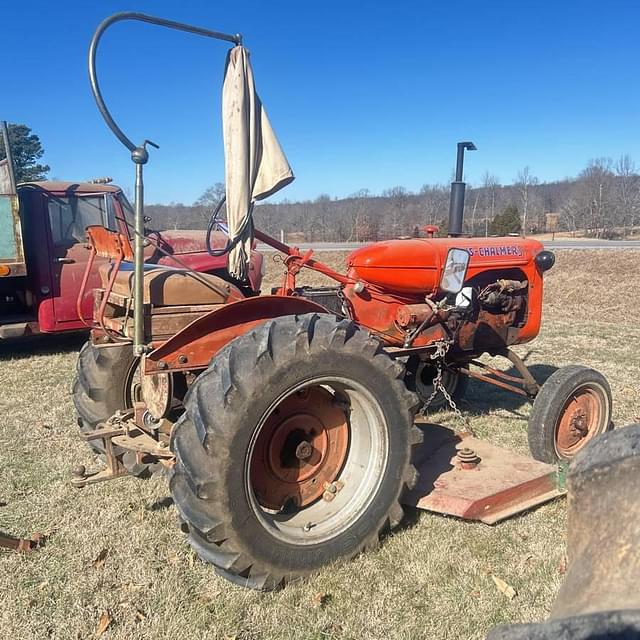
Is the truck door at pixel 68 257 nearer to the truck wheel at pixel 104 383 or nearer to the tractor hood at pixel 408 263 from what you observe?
the truck wheel at pixel 104 383

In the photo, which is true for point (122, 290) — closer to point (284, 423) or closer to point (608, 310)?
point (284, 423)

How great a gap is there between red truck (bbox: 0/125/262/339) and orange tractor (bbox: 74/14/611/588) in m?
3.63

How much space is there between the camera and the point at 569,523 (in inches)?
53.0

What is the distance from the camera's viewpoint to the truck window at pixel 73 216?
7391mm

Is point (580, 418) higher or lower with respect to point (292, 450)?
lower

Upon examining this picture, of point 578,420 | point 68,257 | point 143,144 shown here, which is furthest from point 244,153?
point 68,257

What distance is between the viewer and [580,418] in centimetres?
420

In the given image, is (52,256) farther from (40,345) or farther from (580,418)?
(580,418)

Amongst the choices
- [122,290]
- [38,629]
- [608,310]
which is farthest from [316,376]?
[608,310]

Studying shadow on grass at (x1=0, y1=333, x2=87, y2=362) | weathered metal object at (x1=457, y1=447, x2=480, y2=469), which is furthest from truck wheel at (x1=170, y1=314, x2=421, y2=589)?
shadow on grass at (x1=0, y1=333, x2=87, y2=362)

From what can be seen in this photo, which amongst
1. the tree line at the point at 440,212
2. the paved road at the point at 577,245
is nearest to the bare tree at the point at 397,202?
the tree line at the point at 440,212

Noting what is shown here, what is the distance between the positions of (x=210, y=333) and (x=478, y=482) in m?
1.76

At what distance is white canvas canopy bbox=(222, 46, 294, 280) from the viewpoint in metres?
2.54

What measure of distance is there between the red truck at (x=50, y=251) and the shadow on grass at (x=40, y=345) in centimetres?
55
